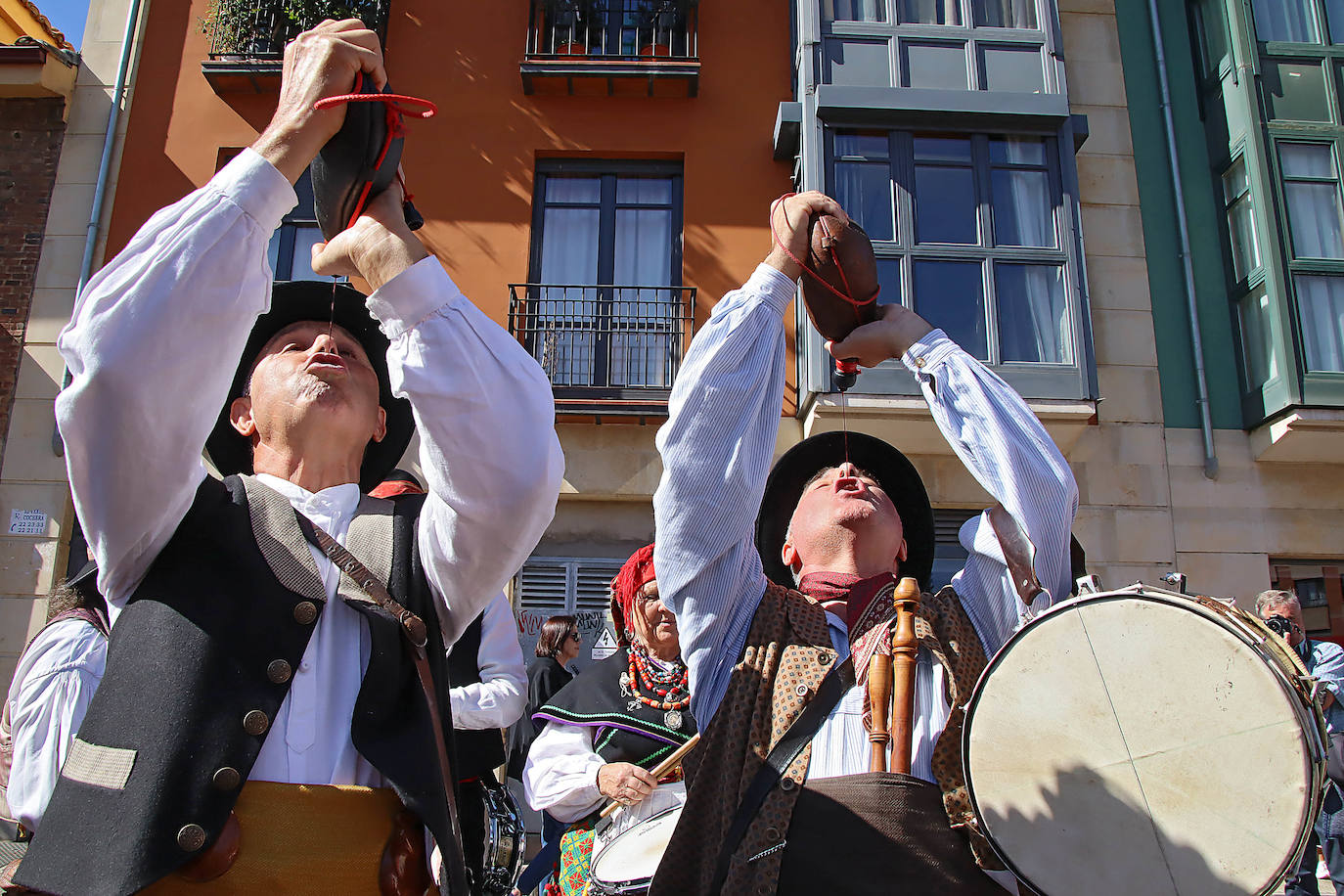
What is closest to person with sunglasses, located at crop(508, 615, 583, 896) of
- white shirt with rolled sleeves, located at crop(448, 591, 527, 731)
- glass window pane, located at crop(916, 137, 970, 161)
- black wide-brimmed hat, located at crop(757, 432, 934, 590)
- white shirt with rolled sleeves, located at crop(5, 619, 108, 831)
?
white shirt with rolled sleeves, located at crop(448, 591, 527, 731)

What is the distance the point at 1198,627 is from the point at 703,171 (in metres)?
9.25

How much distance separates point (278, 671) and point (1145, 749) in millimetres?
1446

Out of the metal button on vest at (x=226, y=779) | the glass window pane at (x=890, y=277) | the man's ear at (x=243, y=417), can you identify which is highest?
the glass window pane at (x=890, y=277)

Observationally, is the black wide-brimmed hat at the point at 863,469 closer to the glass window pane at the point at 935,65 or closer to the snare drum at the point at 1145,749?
the snare drum at the point at 1145,749

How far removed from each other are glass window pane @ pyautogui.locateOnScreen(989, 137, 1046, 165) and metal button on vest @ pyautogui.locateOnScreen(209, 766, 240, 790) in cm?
999

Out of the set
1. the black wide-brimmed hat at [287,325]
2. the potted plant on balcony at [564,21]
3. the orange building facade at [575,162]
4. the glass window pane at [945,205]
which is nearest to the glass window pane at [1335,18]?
the glass window pane at [945,205]

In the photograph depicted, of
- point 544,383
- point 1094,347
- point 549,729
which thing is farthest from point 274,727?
point 1094,347

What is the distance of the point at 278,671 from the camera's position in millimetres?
1595

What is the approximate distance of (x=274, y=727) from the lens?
64.4 inches

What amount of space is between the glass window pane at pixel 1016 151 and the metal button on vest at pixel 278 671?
985 centimetres

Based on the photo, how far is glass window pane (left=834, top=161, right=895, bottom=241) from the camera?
9.87 meters

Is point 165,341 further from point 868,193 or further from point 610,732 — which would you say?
point 868,193

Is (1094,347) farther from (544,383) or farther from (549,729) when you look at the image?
(544,383)

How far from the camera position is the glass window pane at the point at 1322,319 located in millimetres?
9539
